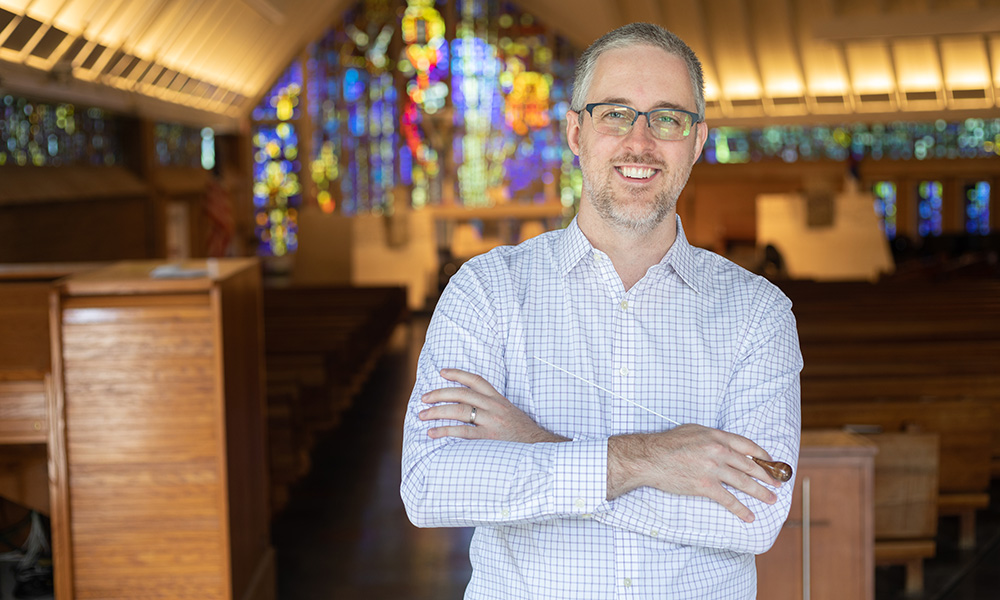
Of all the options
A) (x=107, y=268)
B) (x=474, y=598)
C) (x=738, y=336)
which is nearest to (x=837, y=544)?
(x=738, y=336)

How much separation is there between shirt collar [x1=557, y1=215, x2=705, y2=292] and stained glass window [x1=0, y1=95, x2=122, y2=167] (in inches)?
292

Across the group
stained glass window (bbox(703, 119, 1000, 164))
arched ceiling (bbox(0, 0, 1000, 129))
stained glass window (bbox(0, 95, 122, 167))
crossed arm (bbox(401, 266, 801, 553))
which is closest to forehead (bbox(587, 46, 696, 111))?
crossed arm (bbox(401, 266, 801, 553))

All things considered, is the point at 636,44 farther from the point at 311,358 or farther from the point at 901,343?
the point at 901,343

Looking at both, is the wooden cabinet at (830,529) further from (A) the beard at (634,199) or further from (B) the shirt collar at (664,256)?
(A) the beard at (634,199)

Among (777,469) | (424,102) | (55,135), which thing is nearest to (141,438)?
(777,469)

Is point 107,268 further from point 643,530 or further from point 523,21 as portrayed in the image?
point 523,21

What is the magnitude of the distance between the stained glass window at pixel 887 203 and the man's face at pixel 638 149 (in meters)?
15.2

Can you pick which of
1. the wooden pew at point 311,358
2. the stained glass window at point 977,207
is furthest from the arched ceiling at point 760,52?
the stained glass window at point 977,207

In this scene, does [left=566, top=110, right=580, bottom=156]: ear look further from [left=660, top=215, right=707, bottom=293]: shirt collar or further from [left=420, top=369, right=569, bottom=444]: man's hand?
[left=420, top=369, right=569, bottom=444]: man's hand

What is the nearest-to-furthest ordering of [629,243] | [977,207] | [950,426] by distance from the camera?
[629,243]
[950,426]
[977,207]

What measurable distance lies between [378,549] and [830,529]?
1945 mm

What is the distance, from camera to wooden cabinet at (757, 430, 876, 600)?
238 cm

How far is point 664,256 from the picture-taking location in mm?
1585

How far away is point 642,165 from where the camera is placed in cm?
150
